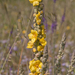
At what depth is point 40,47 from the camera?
646 millimetres

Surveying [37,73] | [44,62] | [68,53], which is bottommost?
[68,53]

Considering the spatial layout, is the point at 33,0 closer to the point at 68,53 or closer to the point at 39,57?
the point at 39,57

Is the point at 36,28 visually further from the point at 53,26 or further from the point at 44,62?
the point at 53,26

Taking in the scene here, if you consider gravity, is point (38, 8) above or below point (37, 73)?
above

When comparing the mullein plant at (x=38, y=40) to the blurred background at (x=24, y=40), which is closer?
the mullein plant at (x=38, y=40)

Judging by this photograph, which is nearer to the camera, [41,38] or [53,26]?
[41,38]

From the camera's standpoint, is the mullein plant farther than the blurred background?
No

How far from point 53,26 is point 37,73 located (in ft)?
1.66

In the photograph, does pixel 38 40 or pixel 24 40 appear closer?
pixel 38 40

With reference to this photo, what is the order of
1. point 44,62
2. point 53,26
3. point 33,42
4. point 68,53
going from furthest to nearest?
point 68,53, point 53,26, point 33,42, point 44,62

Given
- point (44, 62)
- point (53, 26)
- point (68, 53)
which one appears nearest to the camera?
point (44, 62)

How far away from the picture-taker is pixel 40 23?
25.3 inches

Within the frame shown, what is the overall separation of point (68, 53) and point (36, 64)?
1.56 m

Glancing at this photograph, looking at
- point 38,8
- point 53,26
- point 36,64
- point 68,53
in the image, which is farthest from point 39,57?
point 68,53
